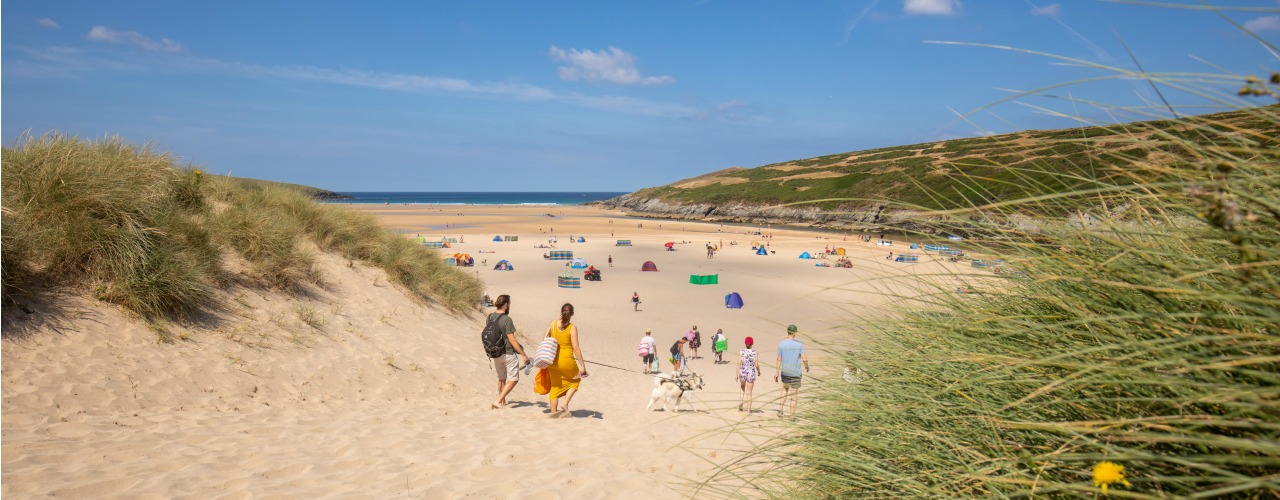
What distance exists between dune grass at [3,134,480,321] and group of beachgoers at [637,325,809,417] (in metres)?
5.99

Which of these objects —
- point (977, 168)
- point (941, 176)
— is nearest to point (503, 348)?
point (977, 168)

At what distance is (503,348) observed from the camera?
7664 mm

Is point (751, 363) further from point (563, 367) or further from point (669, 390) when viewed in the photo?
point (563, 367)

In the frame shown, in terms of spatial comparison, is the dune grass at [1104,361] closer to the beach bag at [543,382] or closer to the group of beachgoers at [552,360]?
the group of beachgoers at [552,360]

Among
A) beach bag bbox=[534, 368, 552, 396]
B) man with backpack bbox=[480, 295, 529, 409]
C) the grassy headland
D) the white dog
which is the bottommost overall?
the white dog

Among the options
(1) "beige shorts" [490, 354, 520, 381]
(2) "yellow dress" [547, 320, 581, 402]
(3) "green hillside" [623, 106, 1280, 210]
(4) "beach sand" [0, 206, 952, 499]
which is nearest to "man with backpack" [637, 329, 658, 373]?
(4) "beach sand" [0, 206, 952, 499]

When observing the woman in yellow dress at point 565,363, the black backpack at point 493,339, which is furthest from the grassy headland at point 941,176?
the black backpack at point 493,339

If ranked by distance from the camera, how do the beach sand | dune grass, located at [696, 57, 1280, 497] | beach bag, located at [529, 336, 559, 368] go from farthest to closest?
beach bag, located at [529, 336, 559, 368] < the beach sand < dune grass, located at [696, 57, 1280, 497]

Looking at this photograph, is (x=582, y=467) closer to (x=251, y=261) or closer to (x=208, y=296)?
(x=208, y=296)

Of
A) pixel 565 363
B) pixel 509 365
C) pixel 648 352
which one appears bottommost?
pixel 648 352

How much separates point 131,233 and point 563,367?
491cm

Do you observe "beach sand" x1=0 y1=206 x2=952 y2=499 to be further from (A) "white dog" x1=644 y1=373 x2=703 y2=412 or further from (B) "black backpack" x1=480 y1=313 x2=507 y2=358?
(B) "black backpack" x1=480 y1=313 x2=507 y2=358

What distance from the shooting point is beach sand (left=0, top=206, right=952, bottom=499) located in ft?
14.0

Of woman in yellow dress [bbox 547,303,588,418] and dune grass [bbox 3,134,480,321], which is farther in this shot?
woman in yellow dress [bbox 547,303,588,418]
